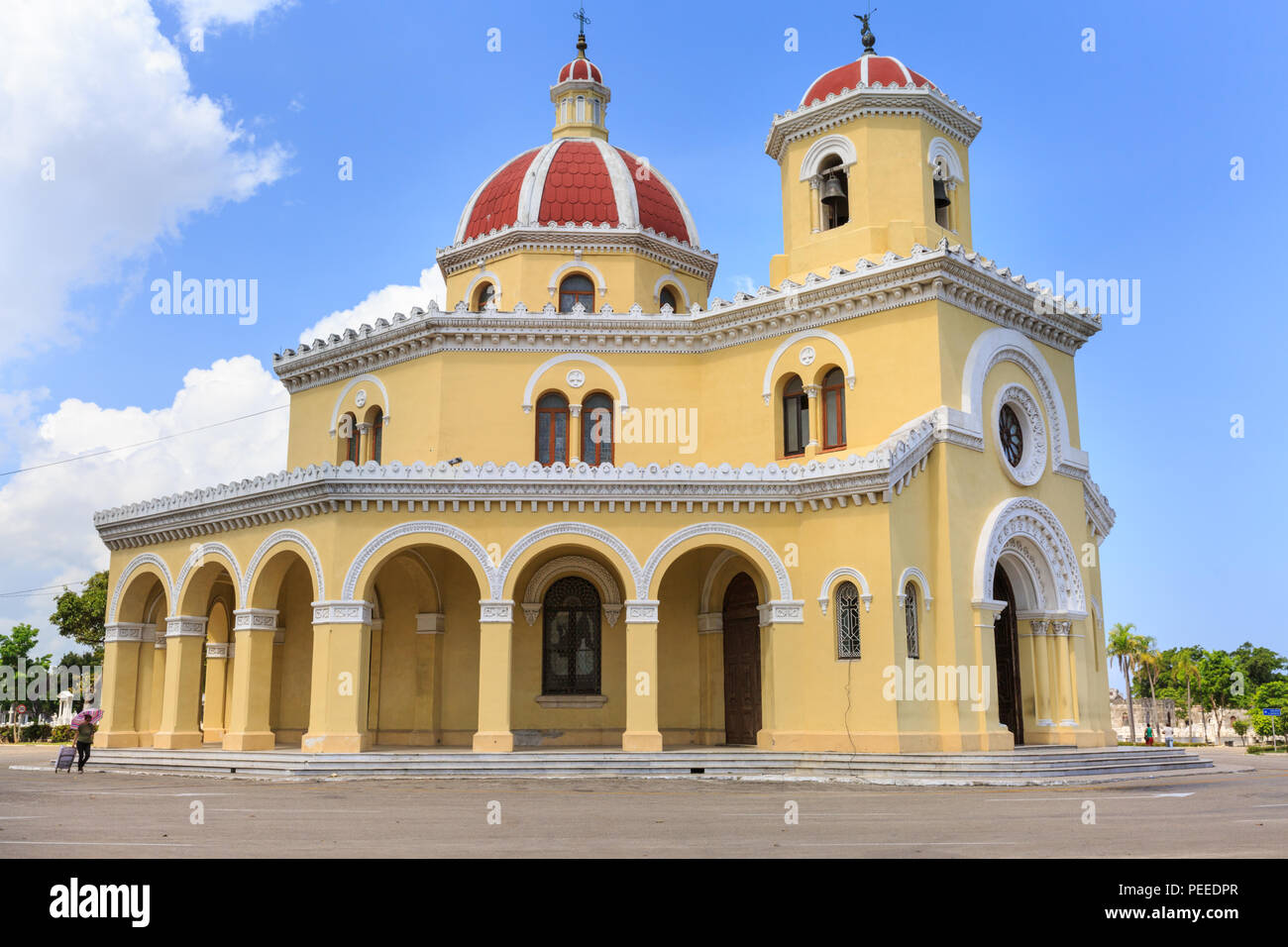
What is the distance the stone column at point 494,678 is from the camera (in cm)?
1995

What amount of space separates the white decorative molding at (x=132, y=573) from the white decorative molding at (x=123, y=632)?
0.25 metres

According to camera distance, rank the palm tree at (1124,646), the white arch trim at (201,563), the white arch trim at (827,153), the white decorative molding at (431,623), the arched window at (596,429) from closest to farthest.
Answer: the white arch trim at (201,563), the white decorative molding at (431,623), the white arch trim at (827,153), the arched window at (596,429), the palm tree at (1124,646)

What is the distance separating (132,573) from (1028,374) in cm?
2001

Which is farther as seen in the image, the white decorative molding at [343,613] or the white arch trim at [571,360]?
the white arch trim at [571,360]

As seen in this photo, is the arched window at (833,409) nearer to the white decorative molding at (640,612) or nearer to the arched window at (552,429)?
the white decorative molding at (640,612)

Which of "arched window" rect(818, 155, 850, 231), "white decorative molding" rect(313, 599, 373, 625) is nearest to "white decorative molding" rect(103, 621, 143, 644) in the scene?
"white decorative molding" rect(313, 599, 373, 625)

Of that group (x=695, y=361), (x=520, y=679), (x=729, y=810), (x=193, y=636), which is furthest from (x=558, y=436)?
(x=729, y=810)

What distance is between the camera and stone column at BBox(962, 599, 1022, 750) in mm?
19984

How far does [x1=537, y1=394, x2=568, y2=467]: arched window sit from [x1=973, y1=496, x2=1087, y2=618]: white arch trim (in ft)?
30.0

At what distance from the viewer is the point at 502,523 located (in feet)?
68.4

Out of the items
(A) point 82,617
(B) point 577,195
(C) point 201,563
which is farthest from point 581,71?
(A) point 82,617

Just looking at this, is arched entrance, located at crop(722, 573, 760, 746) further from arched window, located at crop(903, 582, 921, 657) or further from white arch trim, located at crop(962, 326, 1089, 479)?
white arch trim, located at crop(962, 326, 1089, 479)

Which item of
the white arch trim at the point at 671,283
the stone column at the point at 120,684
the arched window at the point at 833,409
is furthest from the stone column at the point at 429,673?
the white arch trim at the point at 671,283

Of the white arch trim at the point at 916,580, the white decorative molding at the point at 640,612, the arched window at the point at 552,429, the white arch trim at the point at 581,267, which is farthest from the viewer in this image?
the white arch trim at the point at 581,267
